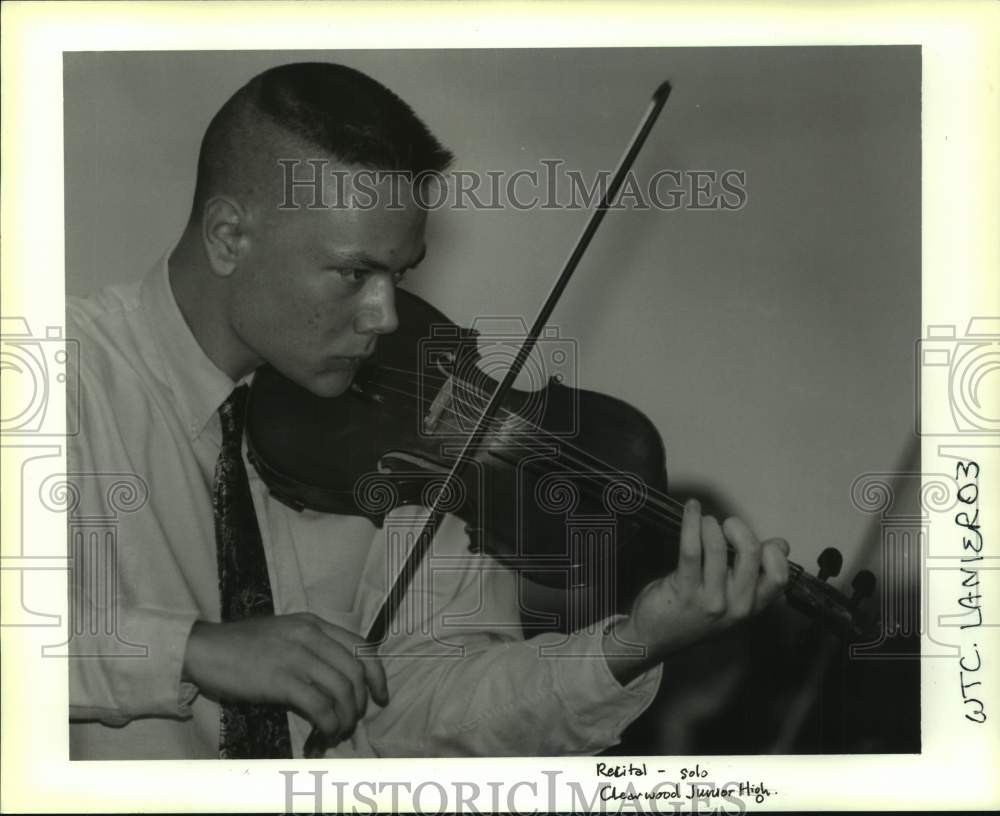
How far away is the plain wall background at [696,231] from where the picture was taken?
88.0 inches

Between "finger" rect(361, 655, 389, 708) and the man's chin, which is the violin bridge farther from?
"finger" rect(361, 655, 389, 708)

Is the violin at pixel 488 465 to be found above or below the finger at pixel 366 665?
above

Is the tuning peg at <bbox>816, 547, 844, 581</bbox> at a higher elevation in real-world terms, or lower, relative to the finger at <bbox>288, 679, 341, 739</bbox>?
higher

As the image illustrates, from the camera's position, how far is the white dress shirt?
7.22 feet

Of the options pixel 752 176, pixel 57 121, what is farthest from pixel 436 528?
pixel 57 121

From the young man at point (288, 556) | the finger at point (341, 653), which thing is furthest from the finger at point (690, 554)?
the finger at point (341, 653)

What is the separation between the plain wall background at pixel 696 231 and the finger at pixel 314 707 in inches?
30.2

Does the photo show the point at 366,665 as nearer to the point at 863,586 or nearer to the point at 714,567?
the point at 714,567

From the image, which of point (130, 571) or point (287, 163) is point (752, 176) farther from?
point (130, 571)
